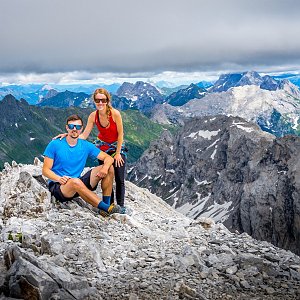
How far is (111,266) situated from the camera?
1242 centimetres

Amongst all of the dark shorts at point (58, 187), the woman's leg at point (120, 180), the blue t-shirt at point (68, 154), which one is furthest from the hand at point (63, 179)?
the woman's leg at point (120, 180)

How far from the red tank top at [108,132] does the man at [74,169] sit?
3.78ft

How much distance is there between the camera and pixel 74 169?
1634 centimetres

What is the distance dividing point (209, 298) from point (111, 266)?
3.71 m

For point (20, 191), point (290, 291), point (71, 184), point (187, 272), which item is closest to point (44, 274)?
point (187, 272)

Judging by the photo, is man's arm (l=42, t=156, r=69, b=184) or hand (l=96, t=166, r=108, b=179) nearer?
man's arm (l=42, t=156, r=69, b=184)

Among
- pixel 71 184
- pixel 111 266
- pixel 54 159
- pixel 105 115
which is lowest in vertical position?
pixel 111 266

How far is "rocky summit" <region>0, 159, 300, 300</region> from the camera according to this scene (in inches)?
408

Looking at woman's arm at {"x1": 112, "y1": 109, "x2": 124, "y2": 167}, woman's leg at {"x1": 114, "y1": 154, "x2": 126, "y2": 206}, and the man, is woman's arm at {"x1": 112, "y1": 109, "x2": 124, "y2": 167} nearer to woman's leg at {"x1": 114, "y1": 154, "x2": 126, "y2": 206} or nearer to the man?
woman's leg at {"x1": 114, "y1": 154, "x2": 126, "y2": 206}

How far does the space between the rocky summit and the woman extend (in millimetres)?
2160

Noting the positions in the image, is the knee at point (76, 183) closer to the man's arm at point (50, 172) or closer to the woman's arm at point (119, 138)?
the man's arm at point (50, 172)

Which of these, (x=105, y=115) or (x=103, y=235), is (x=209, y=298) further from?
(x=105, y=115)

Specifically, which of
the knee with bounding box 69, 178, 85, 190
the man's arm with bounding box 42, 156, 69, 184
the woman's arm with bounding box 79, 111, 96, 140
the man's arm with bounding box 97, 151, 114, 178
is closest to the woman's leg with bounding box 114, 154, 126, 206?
the man's arm with bounding box 97, 151, 114, 178

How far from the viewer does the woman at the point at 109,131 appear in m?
16.2
